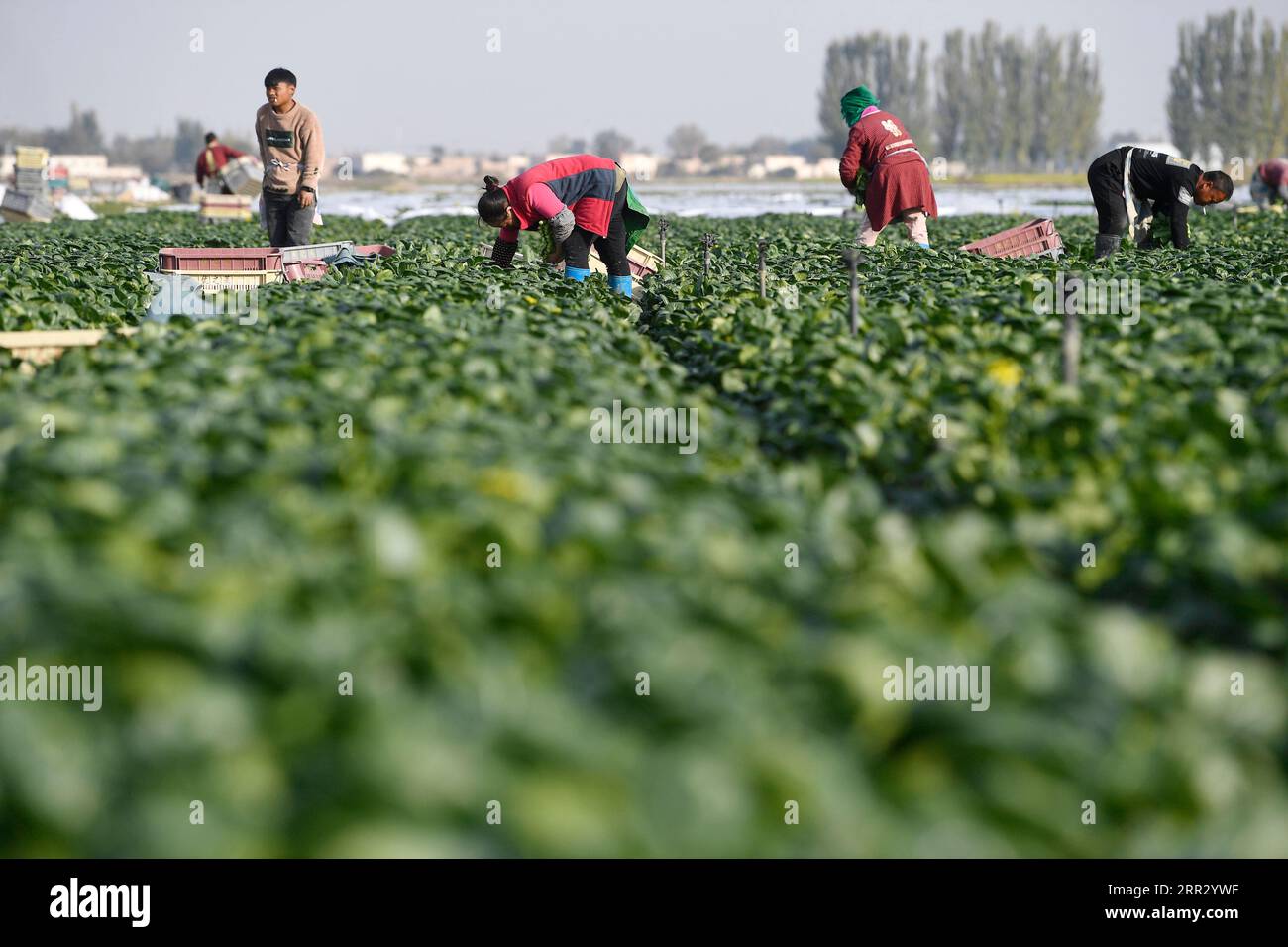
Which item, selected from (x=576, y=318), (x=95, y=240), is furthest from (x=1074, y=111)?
(x=576, y=318)

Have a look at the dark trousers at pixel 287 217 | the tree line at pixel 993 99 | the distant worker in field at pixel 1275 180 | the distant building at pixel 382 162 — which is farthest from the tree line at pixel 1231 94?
the distant building at pixel 382 162

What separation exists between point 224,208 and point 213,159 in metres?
1.12

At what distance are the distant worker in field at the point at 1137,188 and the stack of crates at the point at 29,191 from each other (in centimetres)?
2316

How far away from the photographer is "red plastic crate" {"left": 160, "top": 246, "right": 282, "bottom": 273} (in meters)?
10.1

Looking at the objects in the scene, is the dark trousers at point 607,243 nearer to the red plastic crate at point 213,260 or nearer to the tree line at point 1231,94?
the red plastic crate at point 213,260

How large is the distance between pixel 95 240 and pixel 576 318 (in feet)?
40.7

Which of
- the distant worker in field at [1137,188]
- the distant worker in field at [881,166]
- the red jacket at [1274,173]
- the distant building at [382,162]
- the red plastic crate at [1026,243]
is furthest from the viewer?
the distant building at [382,162]

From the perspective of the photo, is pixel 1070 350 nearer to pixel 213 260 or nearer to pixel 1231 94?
pixel 213 260

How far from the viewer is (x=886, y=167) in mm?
13719

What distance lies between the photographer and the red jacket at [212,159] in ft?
82.8

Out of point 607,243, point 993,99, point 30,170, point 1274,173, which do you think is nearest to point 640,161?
point 993,99

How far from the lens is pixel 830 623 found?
281cm
